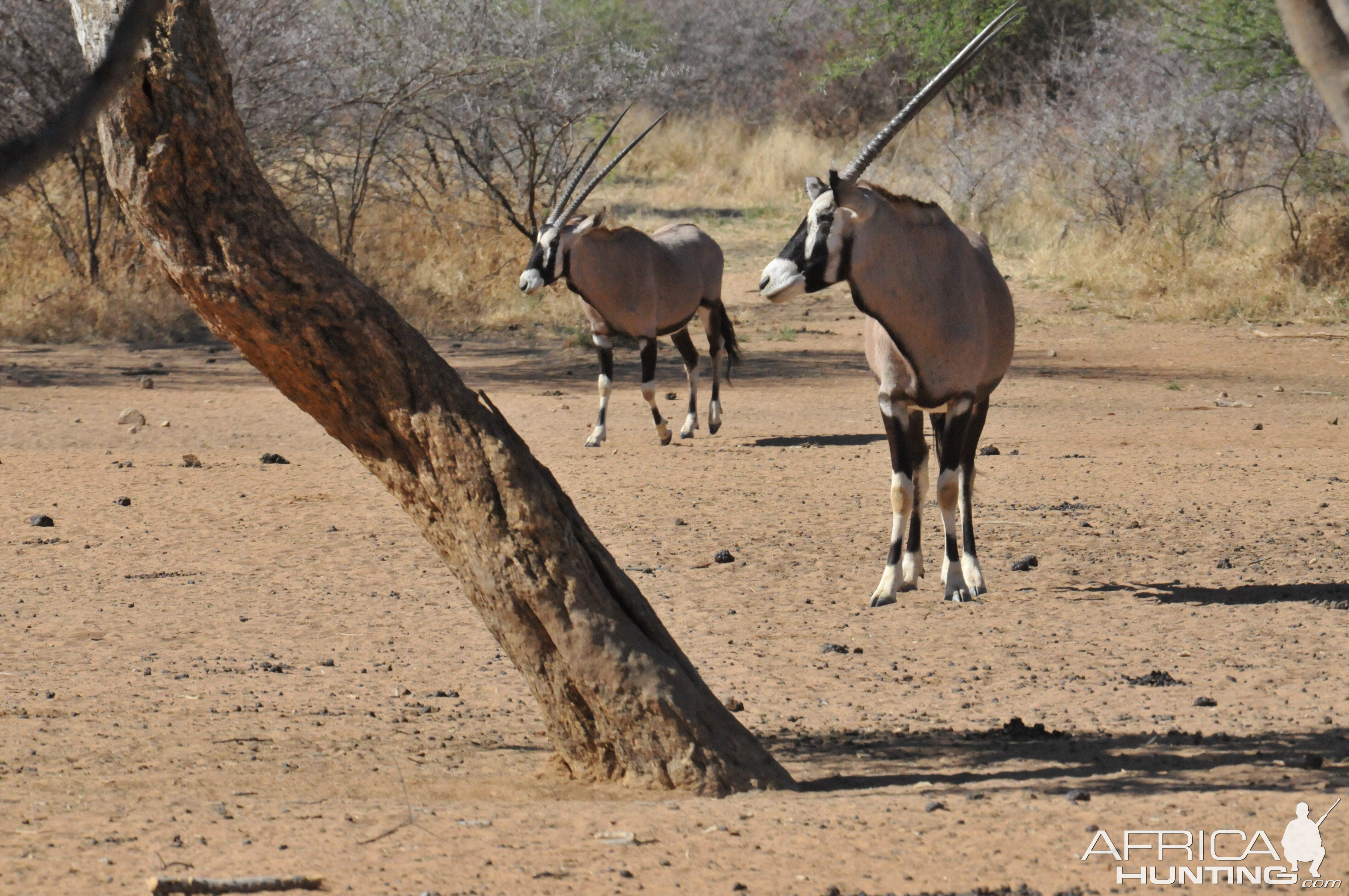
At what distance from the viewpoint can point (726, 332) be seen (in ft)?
36.6

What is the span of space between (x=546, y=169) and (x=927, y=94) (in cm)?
1224

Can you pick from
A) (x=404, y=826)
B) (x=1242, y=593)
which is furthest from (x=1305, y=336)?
(x=404, y=826)

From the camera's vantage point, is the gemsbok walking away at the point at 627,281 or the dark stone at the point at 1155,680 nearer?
the dark stone at the point at 1155,680

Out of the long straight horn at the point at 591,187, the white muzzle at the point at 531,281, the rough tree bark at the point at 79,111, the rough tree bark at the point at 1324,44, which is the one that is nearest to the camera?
the rough tree bark at the point at 79,111

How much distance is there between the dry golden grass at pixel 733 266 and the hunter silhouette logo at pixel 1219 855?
8.91 m

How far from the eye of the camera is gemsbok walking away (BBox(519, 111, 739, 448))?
9.72m

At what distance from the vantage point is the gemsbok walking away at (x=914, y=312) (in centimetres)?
559

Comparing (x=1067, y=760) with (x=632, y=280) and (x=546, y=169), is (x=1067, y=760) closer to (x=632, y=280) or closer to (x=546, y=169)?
(x=632, y=280)

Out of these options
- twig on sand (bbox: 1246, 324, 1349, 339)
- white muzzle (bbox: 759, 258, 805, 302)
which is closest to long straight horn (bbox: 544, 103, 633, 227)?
white muzzle (bbox: 759, 258, 805, 302)

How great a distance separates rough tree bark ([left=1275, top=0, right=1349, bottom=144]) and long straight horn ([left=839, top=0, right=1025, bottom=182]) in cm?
324

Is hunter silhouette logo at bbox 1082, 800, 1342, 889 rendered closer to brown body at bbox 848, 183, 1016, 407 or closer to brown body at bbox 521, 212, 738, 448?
brown body at bbox 848, 183, 1016, 407

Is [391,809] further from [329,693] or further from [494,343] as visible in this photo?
[494,343]

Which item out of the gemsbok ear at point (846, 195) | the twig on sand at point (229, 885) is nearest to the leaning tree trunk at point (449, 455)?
the twig on sand at point (229, 885)

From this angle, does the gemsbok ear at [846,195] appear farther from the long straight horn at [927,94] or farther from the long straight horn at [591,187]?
the long straight horn at [591,187]
